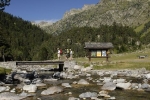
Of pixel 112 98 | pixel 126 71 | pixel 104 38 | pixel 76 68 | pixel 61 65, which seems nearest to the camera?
pixel 112 98

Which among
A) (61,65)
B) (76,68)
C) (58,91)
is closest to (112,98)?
(58,91)

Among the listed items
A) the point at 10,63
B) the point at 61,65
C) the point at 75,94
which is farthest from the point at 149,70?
the point at 10,63

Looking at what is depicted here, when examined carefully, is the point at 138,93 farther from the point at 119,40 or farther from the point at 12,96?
the point at 119,40

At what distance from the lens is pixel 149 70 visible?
57125 mm

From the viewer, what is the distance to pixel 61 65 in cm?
7000

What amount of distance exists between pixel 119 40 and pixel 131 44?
10.4m

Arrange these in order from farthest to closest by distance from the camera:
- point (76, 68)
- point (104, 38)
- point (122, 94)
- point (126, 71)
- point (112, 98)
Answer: point (104, 38), point (76, 68), point (126, 71), point (122, 94), point (112, 98)

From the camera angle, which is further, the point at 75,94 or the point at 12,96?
the point at 75,94

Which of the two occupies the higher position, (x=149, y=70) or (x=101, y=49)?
(x=101, y=49)

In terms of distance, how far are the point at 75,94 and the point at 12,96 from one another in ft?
25.4

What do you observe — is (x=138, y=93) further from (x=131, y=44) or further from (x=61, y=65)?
(x=131, y=44)

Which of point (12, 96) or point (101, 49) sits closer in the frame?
point (12, 96)

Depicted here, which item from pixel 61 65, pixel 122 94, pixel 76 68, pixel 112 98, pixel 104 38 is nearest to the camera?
pixel 112 98

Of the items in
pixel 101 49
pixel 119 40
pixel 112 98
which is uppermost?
pixel 119 40
